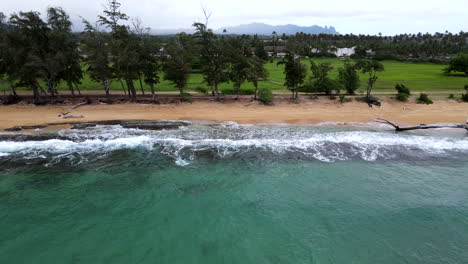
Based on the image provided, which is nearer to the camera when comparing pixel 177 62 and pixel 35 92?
pixel 177 62

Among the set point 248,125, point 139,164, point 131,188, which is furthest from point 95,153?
point 248,125

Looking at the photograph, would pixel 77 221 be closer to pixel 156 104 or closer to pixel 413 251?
pixel 413 251

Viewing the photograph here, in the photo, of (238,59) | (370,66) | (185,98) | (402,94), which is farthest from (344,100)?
(185,98)

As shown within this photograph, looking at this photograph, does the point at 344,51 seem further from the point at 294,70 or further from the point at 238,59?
the point at 238,59

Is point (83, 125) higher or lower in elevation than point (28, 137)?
higher

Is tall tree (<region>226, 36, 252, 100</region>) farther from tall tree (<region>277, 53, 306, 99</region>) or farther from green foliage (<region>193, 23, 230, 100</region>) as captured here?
tall tree (<region>277, 53, 306, 99</region>)

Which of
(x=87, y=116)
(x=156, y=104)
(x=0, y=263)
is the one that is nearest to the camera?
(x=0, y=263)

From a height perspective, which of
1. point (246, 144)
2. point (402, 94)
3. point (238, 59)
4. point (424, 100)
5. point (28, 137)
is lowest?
point (246, 144)
